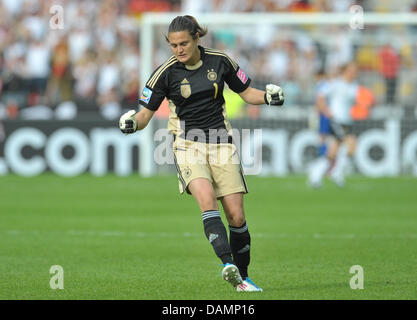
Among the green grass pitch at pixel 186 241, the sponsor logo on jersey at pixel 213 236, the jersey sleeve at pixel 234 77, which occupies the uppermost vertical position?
the jersey sleeve at pixel 234 77

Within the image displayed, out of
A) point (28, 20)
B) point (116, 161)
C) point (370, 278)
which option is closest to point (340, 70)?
point (116, 161)

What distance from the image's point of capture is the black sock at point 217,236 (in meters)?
7.39

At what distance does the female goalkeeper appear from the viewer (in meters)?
7.70

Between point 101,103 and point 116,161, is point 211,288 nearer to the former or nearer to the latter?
point 116,161

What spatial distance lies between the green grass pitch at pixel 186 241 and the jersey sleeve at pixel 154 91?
156 cm

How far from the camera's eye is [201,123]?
312 inches

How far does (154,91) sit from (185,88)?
0.27 meters

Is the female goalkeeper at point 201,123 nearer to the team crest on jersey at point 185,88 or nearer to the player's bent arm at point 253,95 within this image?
the team crest on jersey at point 185,88

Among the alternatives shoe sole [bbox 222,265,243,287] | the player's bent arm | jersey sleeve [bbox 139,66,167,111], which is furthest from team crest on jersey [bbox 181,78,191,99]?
shoe sole [bbox 222,265,243,287]

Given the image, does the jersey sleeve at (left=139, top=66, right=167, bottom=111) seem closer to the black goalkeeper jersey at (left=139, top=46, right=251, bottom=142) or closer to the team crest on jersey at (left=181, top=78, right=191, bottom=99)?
the black goalkeeper jersey at (left=139, top=46, right=251, bottom=142)

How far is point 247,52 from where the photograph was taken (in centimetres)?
2203

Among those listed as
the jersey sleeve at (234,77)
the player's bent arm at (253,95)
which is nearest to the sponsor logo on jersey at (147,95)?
the jersey sleeve at (234,77)

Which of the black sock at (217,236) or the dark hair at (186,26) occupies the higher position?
the dark hair at (186,26)

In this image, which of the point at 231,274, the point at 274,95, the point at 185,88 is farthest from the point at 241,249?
the point at 185,88
